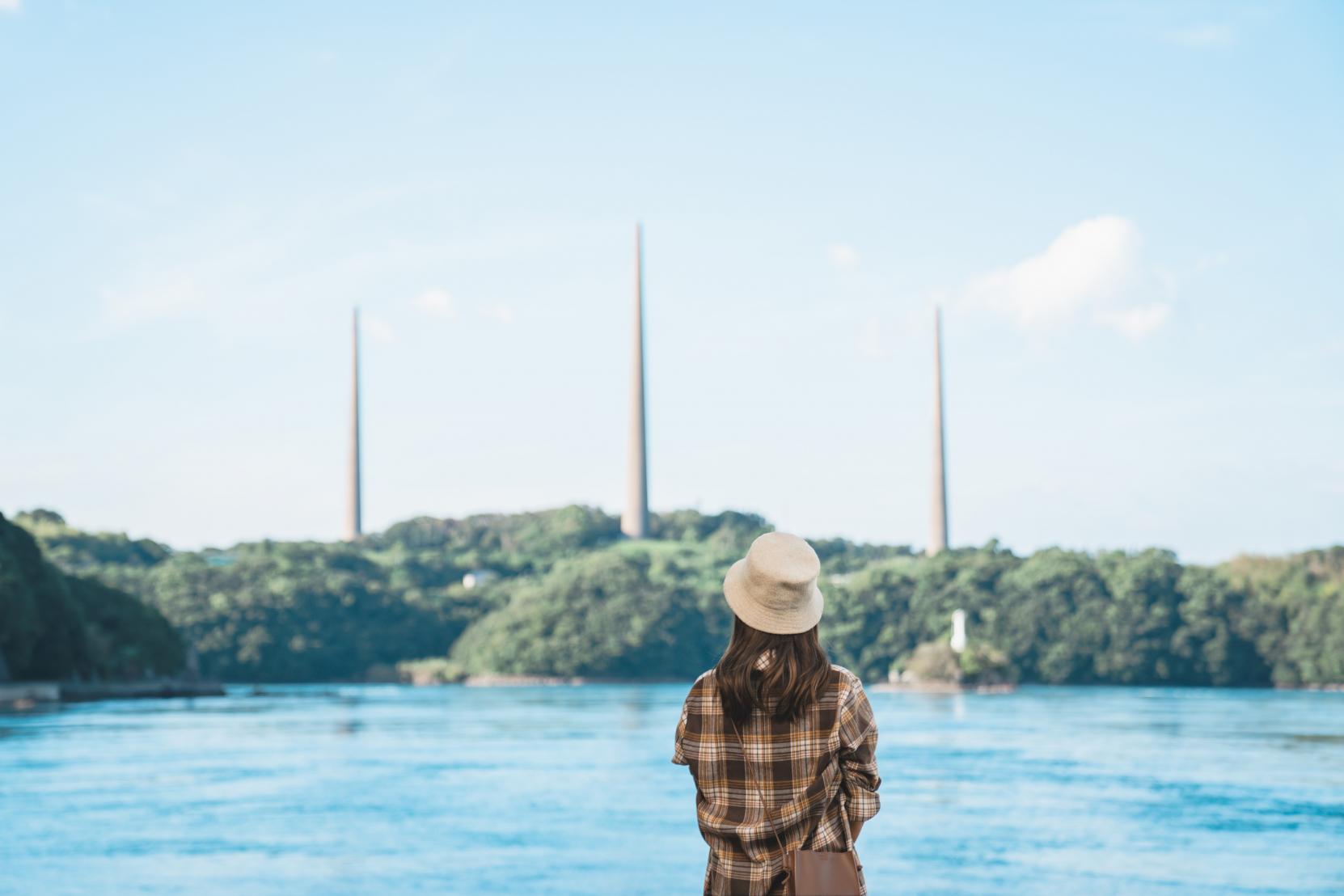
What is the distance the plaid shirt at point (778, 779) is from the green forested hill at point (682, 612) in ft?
308

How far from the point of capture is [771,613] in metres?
3.91

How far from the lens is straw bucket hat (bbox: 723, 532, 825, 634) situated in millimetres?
3863

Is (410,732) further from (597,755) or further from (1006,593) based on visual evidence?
(1006,593)

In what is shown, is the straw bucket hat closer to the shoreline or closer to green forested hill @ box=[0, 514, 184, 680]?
green forested hill @ box=[0, 514, 184, 680]

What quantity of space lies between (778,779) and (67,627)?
61160 mm

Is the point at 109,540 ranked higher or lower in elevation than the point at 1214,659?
higher

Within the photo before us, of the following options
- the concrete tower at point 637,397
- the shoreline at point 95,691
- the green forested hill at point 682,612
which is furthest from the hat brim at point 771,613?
the concrete tower at point 637,397

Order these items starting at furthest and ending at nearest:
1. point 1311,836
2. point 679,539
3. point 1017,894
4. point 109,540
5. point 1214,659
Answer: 1. point 679,539
2. point 109,540
3. point 1214,659
4. point 1311,836
5. point 1017,894

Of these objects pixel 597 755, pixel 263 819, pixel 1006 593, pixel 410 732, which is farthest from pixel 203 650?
pixel 263 819

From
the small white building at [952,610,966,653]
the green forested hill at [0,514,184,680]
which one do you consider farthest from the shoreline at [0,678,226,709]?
the small white building at [952,610,966,653]

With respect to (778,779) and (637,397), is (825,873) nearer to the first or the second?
(778,779)

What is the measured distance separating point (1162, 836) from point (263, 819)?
451 inches

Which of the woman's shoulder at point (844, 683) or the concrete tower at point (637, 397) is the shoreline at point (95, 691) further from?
the woman's shoulder at point (844, 683)

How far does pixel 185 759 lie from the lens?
1312 inches
